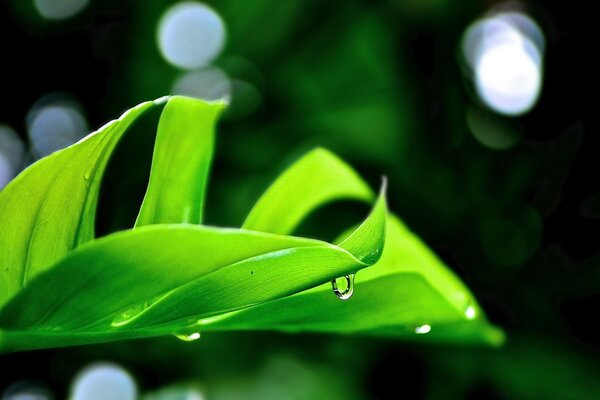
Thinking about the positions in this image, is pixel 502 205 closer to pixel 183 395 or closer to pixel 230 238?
pixel 183 395

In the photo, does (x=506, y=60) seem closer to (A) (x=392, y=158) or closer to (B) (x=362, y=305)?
(A) (x=392, y=158)

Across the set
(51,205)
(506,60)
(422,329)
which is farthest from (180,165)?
(506,60)

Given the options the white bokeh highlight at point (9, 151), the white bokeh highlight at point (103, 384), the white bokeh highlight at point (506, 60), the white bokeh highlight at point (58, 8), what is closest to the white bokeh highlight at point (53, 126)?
the white bokeh highlight at point (9, 151)

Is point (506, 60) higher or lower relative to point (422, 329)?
higher

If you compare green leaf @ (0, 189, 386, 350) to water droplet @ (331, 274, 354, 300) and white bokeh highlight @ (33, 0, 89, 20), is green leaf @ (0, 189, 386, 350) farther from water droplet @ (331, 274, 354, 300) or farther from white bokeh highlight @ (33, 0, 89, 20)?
white bokeh highlight @ (33, 0, 89, 20)

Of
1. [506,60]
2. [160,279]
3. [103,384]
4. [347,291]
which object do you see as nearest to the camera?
[160,279]

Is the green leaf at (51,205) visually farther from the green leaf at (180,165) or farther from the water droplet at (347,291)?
the water droplet at (347,291)

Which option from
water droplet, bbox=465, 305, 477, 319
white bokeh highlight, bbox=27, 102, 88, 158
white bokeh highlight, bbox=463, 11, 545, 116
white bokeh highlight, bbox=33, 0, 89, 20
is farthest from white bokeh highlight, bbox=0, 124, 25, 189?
water droplet, bbox=465, 305, 477, 319
